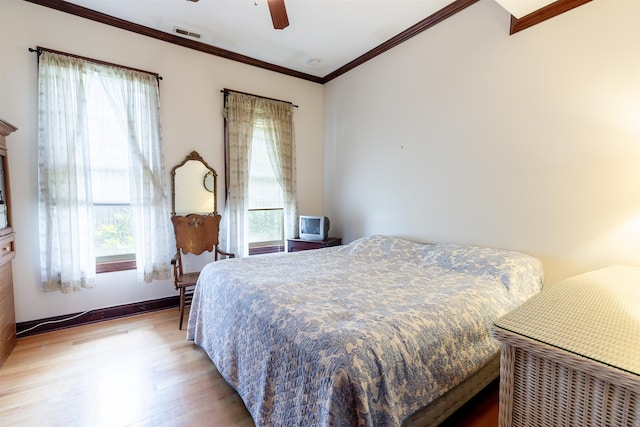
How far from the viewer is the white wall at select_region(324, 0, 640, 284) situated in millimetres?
1842

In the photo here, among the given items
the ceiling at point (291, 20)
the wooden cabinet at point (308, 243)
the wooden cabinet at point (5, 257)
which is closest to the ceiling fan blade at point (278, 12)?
the ceiling at point (291, 20)

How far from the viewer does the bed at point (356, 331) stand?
42.4 inches

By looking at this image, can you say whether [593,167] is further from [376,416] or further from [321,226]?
[321,226]

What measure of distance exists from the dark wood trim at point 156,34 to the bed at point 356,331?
260cm

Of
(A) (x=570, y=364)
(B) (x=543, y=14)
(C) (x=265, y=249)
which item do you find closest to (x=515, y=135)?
(B) (x=543, y=14)

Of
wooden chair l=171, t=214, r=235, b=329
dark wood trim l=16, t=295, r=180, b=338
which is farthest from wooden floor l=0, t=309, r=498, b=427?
wooden chair l=171, t=214, r=235, b=329

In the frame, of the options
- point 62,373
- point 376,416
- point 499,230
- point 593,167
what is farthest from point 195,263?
point 593,167

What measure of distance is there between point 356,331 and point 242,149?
116 inches

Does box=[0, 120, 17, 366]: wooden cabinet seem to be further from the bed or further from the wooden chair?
the bed

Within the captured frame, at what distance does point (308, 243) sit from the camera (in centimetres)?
366

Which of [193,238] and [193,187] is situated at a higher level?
[193,187]

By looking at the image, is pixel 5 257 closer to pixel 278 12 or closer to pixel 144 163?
pixel 144 163

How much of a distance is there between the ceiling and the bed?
205cm

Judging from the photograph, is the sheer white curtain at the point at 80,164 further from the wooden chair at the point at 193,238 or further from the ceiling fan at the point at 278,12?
the ceiling fan at the point at 278,12
